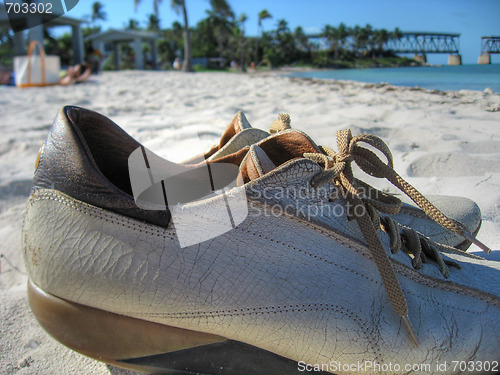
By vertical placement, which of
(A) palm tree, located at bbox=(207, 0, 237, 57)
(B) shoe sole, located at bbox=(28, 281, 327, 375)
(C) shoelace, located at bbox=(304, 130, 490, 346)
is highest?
(A) palm tree, located at bbox=(207, 0, 237, 57)

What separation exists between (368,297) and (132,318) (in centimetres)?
53

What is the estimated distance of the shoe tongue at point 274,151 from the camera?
86cm

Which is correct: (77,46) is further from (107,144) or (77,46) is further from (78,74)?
(107,144)

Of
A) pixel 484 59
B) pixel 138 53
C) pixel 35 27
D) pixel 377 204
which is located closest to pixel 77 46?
pixel 35 27

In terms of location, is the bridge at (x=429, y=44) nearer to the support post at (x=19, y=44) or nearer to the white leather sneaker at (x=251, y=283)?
the white leather sneaker at (x=251, y=283)

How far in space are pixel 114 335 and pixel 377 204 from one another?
27.0 inches

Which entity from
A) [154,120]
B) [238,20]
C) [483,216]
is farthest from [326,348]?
[238,20]

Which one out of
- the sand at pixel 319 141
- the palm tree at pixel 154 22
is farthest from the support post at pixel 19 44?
the palm tree at pixel 154 22

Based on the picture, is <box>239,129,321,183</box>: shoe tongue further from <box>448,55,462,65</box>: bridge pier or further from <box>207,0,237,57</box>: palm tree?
<box>207,0,237,57</box>: palm tree

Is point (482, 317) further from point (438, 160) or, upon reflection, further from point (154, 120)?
point (154, 120)

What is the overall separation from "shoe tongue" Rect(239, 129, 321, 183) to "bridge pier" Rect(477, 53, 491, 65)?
1381 millimetres

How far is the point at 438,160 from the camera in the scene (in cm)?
187

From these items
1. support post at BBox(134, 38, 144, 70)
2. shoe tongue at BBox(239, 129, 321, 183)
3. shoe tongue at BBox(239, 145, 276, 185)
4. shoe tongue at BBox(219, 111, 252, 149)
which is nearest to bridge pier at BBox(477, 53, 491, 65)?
shoe tongue at BBox(219, 111, 252, 149)

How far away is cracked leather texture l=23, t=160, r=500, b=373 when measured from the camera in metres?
0.79
